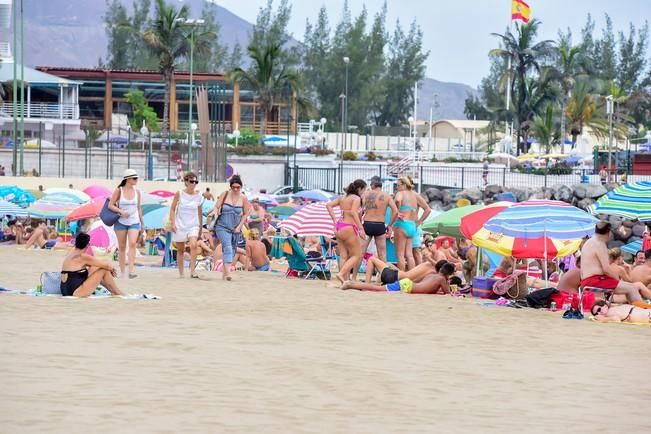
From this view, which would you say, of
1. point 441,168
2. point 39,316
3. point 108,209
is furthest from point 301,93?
point 39,316

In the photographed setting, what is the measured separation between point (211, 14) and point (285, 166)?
49.6 m

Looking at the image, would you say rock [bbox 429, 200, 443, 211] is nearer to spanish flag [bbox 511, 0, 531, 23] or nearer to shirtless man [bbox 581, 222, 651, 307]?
shirtless man [bbox 581, 222, 651, 307]

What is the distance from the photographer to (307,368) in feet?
25.5

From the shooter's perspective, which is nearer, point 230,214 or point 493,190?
point 230,214

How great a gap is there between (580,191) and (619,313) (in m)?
23.2

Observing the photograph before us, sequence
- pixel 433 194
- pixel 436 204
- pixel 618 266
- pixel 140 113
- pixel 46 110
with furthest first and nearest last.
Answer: pixel 140 113 → pixel 46 110 → pixel 433 194 → pixel 436 204 → pixel 618 266

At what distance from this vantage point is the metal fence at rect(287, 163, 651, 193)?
4031 centimetres

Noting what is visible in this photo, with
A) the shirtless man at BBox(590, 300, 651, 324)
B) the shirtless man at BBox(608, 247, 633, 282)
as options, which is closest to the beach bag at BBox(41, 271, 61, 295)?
the shirtless man at BBox(590, 300, 651, 324)

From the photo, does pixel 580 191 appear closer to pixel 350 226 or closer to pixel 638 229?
pixel 638 229

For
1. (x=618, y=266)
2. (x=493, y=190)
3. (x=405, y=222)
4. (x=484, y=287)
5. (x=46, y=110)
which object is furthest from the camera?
(x=46, y=110)

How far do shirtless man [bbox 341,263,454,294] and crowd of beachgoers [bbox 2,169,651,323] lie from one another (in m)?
0.01

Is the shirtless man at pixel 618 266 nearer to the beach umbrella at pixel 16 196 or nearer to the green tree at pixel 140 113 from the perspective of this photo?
the beach umbrella at pixel 16 196

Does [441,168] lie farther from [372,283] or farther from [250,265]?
[372,283]

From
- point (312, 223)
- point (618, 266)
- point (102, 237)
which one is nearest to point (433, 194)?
point (102, 237)
